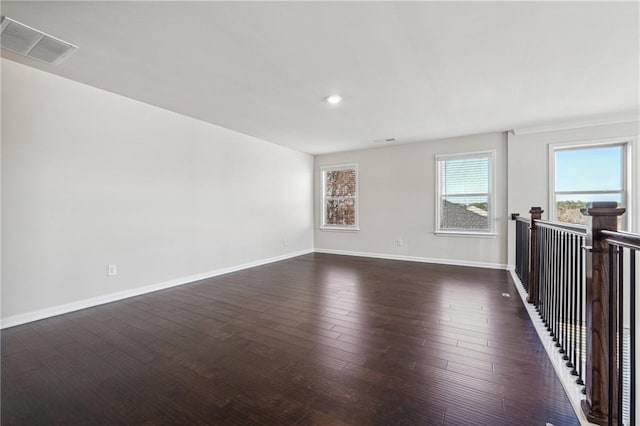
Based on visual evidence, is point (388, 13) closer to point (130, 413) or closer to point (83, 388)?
point (130, 413)

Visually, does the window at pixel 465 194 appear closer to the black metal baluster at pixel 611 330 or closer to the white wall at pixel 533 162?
the white wall at pixel 533 162

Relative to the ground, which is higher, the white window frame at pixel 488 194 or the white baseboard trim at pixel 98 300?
the white window frame at pixel 488 194

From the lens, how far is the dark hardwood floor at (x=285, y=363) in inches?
62.0

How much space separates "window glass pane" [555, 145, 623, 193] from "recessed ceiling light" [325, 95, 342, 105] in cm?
377

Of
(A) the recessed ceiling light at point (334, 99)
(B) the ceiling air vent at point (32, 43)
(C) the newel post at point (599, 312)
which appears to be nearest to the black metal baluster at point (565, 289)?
(C) the newel post at point (599, 312)

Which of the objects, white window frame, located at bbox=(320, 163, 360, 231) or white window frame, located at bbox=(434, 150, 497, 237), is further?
white window frame, located at bbox=(320, 163, 360, 231)

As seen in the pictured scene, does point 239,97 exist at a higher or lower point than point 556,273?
higher

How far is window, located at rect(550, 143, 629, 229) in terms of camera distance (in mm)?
4203

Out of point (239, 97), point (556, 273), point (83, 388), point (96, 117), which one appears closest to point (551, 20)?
point (556, 273)

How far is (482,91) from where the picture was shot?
3.24 m

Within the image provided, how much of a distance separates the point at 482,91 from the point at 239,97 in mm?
2817

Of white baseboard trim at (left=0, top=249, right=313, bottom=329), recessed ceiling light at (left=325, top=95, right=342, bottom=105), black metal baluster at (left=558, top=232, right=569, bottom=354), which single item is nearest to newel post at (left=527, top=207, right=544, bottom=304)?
black metal baluster at (left=558, top=232, right=569, bottom=354)

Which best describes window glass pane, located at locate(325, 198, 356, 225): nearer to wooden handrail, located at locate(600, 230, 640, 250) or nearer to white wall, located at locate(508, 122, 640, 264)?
white wall, located at locate(508, 122, 640, 264)

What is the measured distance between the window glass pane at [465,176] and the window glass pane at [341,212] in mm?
2009
